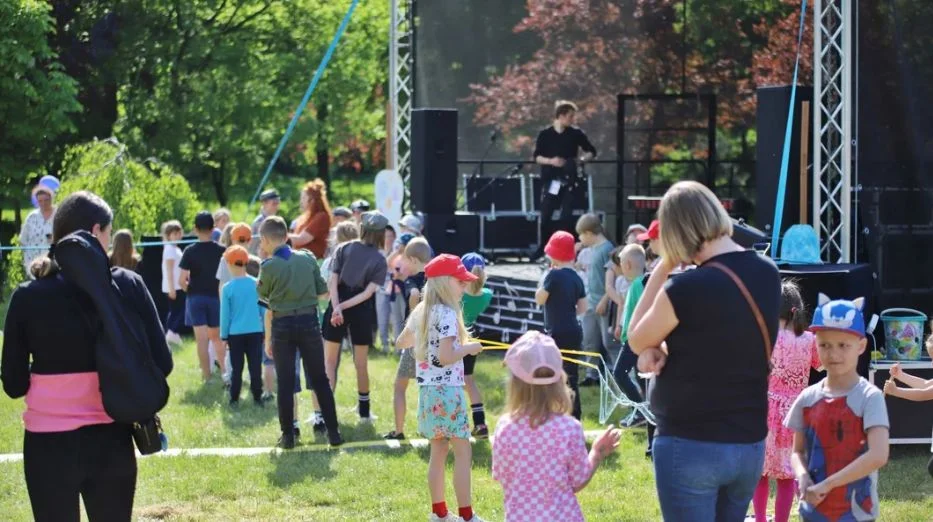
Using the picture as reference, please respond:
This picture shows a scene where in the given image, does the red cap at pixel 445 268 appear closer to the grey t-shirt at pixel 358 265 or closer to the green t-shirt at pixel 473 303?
the green t-shirt at pixel 473 303

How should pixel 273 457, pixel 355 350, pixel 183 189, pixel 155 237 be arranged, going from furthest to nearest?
pixel 183 189, pixel 155 237, pixel 355 350, pixel 273 457

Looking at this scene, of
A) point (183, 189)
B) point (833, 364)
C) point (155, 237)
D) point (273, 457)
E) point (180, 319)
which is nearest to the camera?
point (833, 364)

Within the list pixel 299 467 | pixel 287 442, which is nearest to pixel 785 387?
pixel 299 467

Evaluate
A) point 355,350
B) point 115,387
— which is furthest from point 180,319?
point 115,387

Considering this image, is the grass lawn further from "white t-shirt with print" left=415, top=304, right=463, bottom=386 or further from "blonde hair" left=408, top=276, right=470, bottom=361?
"blonde hair" left=408, top=276, right=470, bottom=361

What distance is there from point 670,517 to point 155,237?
12841mm

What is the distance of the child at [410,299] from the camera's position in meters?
8.74

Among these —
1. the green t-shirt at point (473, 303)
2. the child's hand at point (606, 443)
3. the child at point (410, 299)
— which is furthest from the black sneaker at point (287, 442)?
the child's hand at point (606, 443)

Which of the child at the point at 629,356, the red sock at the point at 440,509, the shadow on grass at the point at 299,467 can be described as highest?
the child at the point at 629,356

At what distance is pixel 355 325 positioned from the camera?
390 inches

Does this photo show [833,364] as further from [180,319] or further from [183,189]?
[183,189]

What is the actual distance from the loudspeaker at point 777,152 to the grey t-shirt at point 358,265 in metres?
3.58

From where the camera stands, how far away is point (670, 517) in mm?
4180

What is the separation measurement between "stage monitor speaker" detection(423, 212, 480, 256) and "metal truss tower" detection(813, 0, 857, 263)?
5.02m
